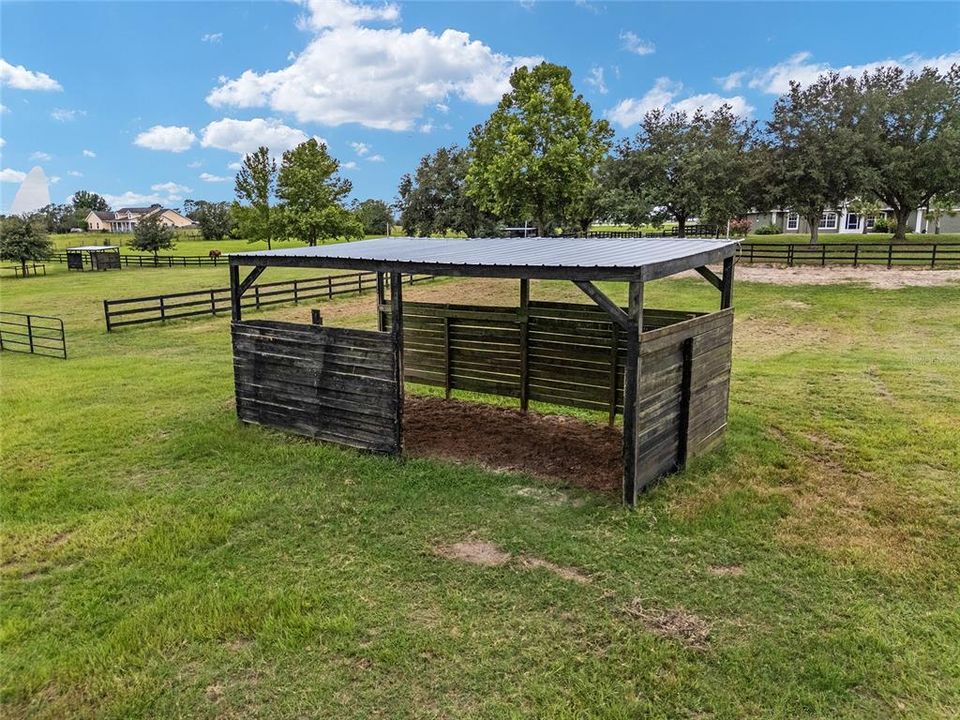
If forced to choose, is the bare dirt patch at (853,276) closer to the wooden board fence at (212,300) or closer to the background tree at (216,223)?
the wooden board fence at (212,300)

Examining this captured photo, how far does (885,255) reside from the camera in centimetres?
2831

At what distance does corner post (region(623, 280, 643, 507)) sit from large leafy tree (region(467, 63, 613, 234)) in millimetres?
28663

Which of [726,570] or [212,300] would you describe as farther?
[212,300]

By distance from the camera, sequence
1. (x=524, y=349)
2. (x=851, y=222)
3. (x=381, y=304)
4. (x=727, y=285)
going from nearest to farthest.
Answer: (x=727, y=285), (x=524, y=349), (x=381, y=304), (x=851, y=222)

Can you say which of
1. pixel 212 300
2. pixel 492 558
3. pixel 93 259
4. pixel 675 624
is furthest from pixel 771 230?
pixel 675 624

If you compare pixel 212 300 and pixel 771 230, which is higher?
pixel 771 230

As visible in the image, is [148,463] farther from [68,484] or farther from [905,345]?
[905,345]

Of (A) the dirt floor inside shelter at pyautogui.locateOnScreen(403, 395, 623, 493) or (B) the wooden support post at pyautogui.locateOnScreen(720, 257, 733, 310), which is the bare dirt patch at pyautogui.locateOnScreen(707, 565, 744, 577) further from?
(B) the wooden support post at pyautogui.locateOnScreen(720, 257, 733, 310)

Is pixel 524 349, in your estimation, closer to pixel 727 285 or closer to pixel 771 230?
pixel 727 285

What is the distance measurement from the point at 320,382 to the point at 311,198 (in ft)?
121

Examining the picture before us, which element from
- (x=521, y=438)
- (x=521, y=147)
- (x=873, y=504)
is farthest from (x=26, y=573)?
(x=521, y=147)

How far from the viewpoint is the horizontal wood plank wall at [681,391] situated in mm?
6129

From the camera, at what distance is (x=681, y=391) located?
6.74 meters

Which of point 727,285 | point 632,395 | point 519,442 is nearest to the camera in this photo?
point 632,395
